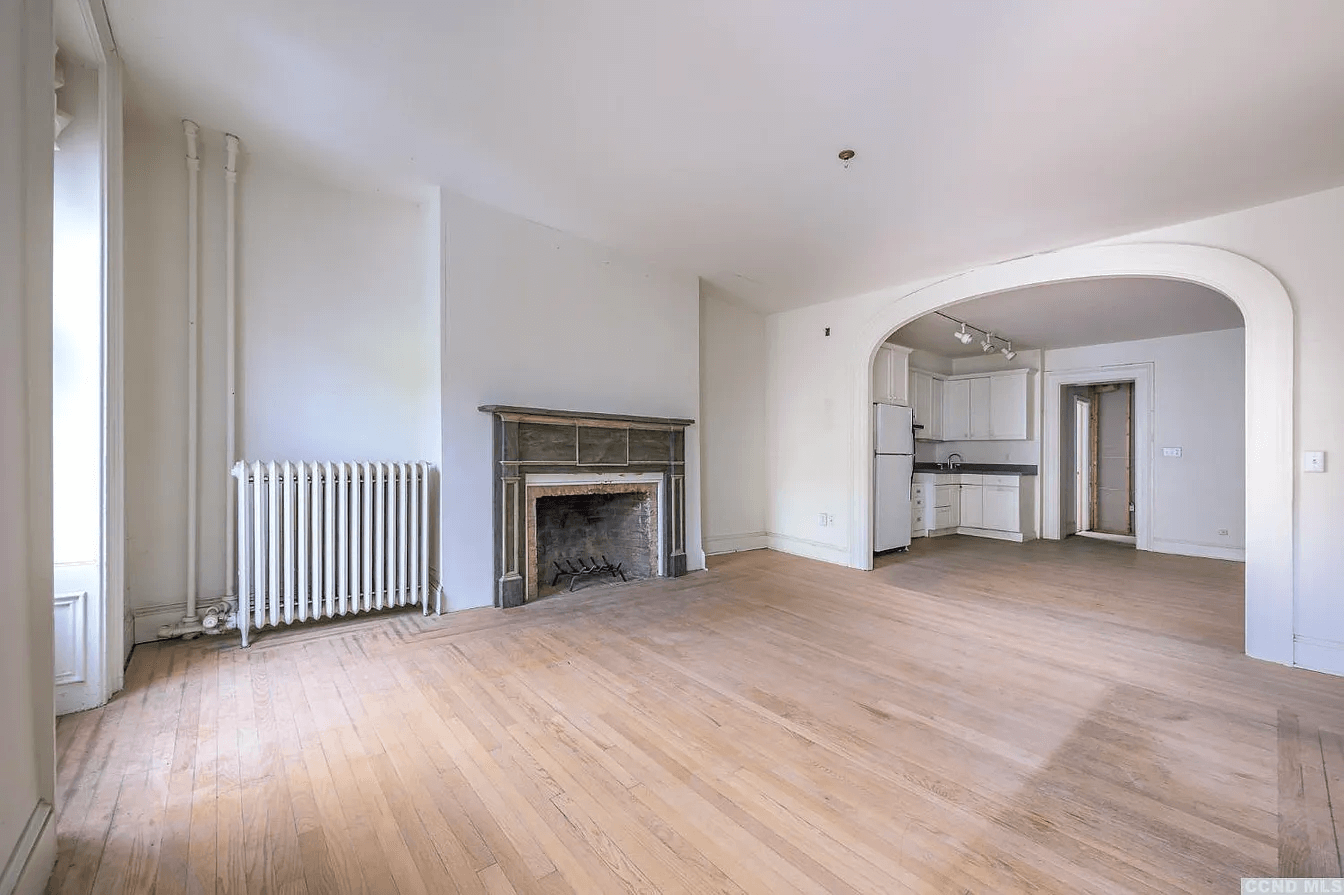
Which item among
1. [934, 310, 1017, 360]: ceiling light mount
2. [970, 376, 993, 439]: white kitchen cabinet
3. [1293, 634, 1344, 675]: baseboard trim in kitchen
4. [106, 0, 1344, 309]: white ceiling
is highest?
[106, 0, 1344, 309]: white ceiling

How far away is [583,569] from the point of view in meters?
4.69

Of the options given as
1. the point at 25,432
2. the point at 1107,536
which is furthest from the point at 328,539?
the point at 1107,536

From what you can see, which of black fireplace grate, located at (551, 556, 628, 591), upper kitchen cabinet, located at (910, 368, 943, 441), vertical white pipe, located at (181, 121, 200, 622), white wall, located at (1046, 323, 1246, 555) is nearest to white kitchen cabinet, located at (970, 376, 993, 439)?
upper kitchen cabinet, located at (910, 368, 943, 441)

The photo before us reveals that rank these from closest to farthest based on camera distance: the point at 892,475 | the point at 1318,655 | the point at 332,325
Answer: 1. the point at 1318,655
2. the point at 332,325
3. the point at 892,475

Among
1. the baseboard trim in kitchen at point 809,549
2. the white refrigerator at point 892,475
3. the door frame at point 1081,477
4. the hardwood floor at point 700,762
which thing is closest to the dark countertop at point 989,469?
the white refrigerator at point 892,475

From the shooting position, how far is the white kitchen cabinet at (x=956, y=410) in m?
7.93

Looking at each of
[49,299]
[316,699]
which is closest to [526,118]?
[49,299]

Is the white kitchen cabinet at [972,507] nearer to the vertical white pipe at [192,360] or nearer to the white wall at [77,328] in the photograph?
the vertical white pipe at [192,360]

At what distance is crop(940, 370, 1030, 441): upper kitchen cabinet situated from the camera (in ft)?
24.1

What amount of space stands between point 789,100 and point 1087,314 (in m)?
4.97

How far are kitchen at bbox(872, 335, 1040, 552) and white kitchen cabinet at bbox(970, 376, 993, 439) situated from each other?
1 cm

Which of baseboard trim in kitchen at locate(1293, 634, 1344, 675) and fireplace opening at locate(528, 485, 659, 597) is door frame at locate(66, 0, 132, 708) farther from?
baseboard trim in kitchen at locate(1293, 634, 1344, 675)

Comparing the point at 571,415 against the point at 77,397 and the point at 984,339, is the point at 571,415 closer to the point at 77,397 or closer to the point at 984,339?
the point at 77,397

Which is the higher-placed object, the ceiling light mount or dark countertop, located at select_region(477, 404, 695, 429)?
the ceiling light mount
